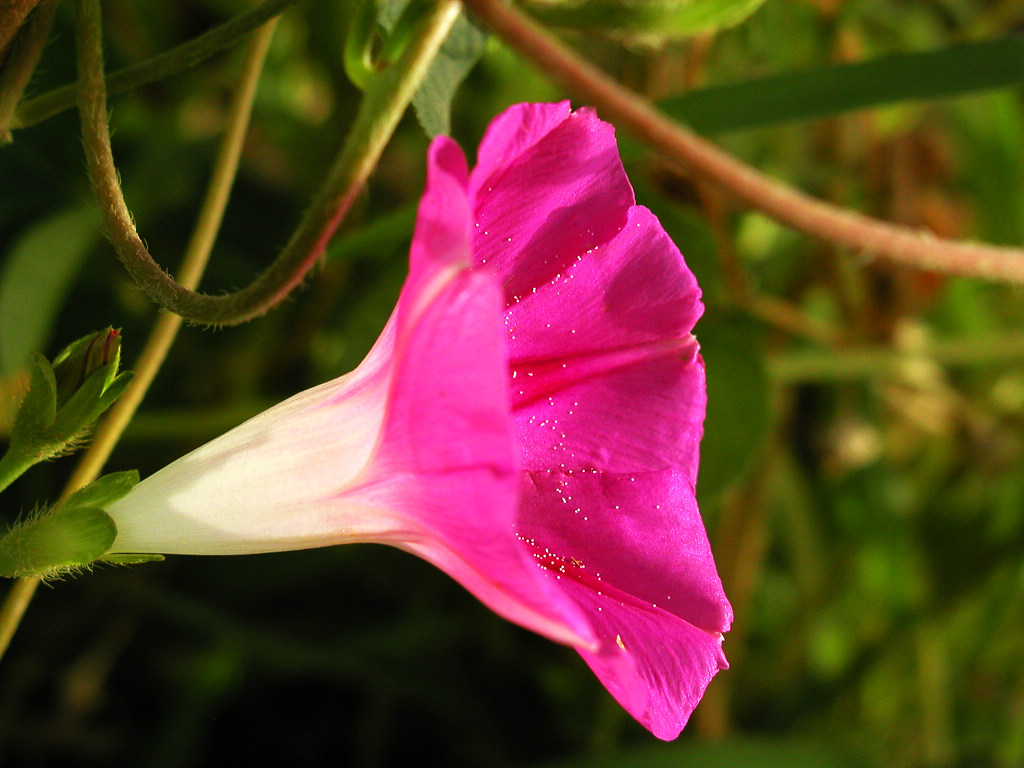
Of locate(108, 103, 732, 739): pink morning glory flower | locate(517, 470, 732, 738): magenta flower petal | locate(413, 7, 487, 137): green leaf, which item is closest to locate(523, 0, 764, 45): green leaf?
locate(413, 7, 487, 137): green leaf

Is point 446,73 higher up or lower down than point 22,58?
lower down

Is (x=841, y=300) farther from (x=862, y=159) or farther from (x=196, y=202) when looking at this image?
(x=196, y=202)

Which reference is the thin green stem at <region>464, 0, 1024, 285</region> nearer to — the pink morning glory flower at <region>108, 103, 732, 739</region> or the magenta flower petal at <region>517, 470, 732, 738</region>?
the pink morning glory flower at <region>108, 103, 732, 739</region>

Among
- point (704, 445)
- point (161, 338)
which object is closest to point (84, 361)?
point (161, 338)

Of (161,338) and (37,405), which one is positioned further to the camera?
(161,338)

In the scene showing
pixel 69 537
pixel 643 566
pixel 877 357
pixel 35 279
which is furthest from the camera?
pixel 877 357

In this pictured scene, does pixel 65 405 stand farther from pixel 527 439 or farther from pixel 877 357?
pixel 877 357

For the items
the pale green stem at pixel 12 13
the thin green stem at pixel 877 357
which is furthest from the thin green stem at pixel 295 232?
the thin green stem at pixel 877 357
